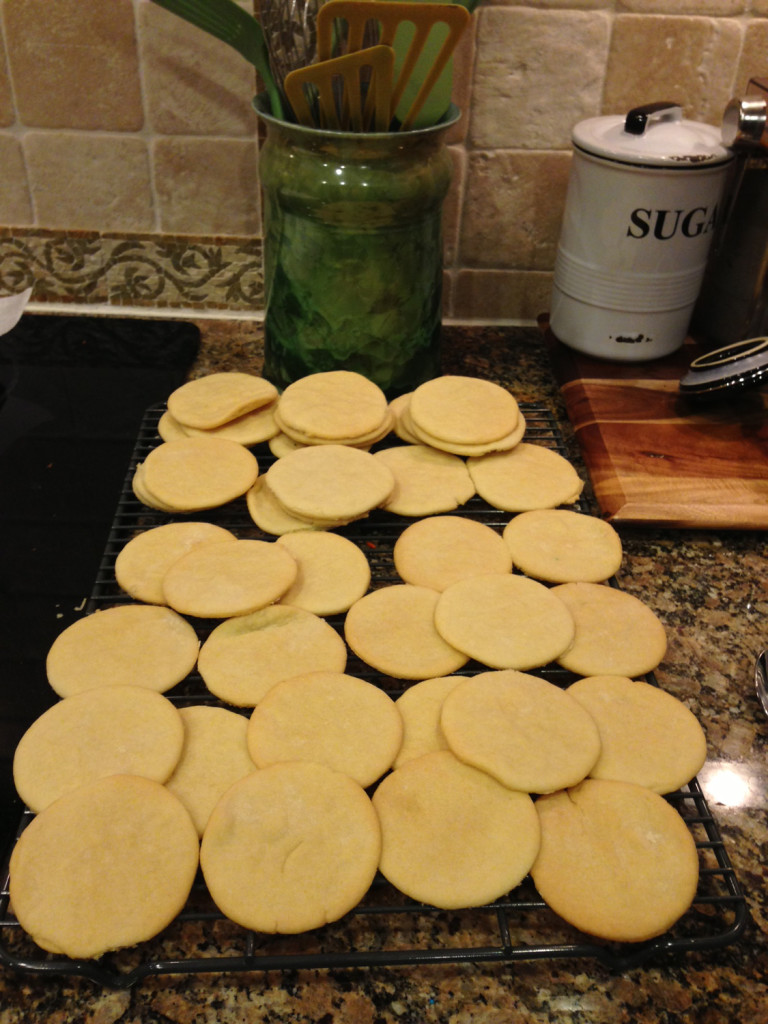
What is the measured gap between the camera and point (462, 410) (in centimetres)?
94

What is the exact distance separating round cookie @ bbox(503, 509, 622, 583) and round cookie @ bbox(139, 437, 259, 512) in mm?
287

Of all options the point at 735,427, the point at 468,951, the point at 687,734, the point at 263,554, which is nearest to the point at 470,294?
the point at 735,427

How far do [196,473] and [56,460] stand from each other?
0.20 m

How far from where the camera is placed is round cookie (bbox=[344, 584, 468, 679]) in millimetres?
689

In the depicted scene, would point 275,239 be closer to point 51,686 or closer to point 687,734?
point 51,686

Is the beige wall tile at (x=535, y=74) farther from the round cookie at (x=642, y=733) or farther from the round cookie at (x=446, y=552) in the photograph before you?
the round cookie at (x=642, y=733)

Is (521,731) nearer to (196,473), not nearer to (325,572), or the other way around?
(325,572)

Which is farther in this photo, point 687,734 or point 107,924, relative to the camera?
point 687,734

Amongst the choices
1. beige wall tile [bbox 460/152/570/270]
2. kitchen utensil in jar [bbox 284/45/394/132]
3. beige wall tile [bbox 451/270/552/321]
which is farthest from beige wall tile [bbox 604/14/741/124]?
kitchen utensil in jar [bbox 284/45/394/132]

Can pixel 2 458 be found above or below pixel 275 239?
below

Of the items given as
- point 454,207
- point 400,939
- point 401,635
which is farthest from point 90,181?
point 400,939

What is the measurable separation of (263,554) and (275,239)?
39cm

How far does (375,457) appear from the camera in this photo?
0.90 m

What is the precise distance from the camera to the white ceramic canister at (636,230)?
3.02 ft
